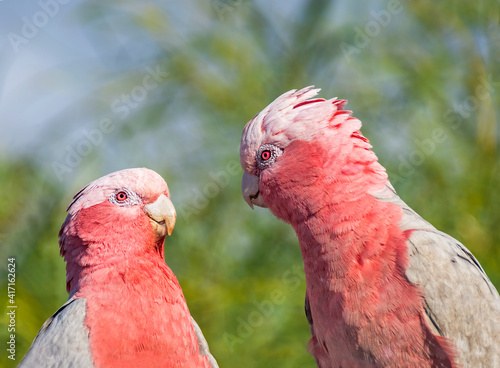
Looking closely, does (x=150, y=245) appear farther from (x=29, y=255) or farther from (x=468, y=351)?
(x=29, y=255)

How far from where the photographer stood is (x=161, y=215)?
Result: 2805 millimetres

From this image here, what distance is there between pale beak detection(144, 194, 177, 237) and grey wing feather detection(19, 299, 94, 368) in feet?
1.75

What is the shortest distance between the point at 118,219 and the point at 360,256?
1268mm

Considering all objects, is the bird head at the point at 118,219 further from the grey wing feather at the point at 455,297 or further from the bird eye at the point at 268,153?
the grey wing feather at the point at 455,297

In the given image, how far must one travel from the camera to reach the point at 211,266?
6.48m

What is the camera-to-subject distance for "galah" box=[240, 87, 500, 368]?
2303 millimetres

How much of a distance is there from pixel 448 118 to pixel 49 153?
16.8 ft
